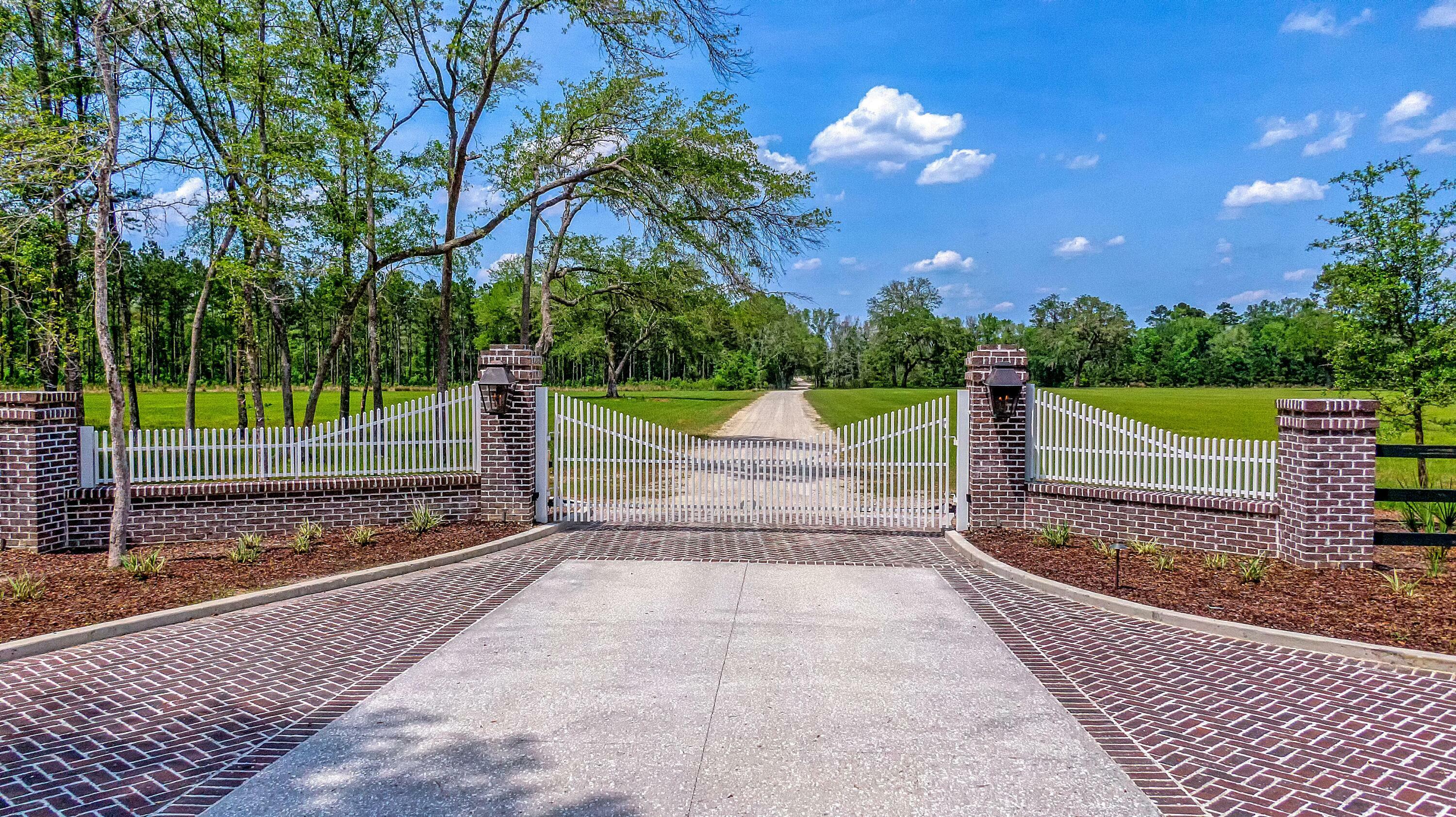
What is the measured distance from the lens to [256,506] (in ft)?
30.6

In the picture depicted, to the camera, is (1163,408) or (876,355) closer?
(1163,408)

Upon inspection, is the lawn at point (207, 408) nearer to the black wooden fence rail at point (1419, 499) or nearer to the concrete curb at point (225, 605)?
the concrete curb at point (225, 605)

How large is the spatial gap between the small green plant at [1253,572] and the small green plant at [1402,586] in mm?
899

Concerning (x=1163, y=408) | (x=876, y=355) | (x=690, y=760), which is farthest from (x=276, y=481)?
(x=876, y=355)

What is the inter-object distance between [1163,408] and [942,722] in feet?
145

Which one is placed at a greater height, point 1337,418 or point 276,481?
point 1337,418

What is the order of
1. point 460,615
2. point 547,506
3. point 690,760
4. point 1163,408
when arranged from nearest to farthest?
point 690,760, point 460,615, point 547,506, point 1163,408

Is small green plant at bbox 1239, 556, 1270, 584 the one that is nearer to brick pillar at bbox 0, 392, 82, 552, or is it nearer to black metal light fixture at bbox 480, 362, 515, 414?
black metal light fixture at bbox 480, 362, 515, 414

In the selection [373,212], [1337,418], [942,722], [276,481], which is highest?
[373,212]

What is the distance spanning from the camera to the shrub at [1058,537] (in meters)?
8.79

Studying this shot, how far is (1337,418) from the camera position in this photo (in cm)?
748

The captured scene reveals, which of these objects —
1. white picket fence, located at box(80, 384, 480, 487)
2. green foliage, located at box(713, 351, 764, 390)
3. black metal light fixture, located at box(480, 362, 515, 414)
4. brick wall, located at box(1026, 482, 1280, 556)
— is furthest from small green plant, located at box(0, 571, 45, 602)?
green foliage, located at box(713, 351, 764, 390)

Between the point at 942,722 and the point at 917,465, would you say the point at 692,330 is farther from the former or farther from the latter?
the point at 942,722

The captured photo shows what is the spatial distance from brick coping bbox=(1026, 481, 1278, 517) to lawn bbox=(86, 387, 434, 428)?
1496 centimetres
